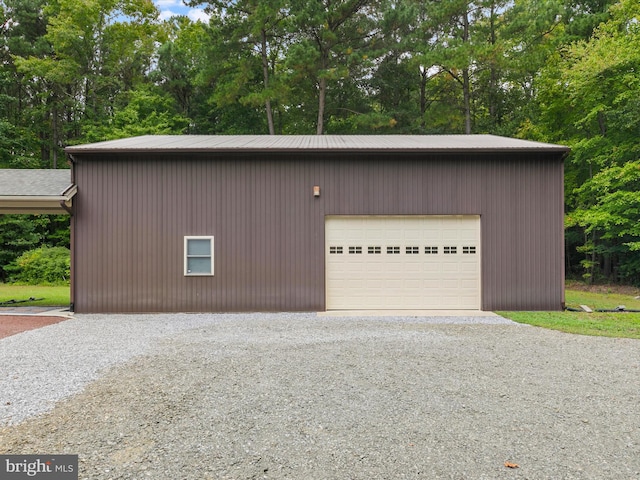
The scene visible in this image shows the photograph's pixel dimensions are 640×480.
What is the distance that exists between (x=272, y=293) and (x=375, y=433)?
5.66 metres

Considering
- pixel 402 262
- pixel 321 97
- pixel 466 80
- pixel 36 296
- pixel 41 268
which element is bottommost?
pixel 36 296

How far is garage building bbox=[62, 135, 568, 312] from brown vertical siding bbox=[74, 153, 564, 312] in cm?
2

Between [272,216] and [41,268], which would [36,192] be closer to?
[272,216]

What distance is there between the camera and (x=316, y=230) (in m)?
8.41

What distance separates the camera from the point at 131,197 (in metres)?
8.40

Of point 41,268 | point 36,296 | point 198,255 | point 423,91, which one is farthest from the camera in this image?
point 423,91

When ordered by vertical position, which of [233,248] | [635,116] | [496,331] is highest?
[635,116]

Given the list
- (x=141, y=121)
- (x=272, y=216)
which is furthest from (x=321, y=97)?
(x=272, y=216)

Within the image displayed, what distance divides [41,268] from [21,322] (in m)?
9.75

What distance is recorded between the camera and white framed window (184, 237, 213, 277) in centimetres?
840

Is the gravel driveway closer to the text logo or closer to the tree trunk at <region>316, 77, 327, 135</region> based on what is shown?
the text logo

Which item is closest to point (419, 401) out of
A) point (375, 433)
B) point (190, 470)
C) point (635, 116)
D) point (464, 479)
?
point (375, 433)

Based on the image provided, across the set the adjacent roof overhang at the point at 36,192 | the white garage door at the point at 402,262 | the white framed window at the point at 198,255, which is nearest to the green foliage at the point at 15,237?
the adjacent roof overhang at the point at 36,192

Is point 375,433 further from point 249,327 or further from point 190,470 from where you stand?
point 249,327
